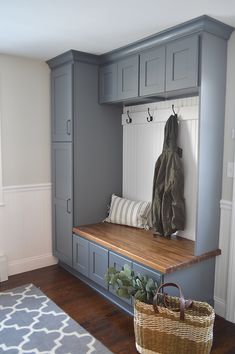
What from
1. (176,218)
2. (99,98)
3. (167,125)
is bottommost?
(176,218)

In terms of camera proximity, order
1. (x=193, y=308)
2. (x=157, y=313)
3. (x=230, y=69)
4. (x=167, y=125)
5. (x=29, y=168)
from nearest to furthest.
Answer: (x=157, y=313)
(x=193, y=308)
(x=230, y=69)
(x=167, y=125)
(x=29, y=168)

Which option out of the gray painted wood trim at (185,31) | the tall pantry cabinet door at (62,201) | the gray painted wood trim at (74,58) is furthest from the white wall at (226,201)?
the tall pantry cabinet door at (62,201)

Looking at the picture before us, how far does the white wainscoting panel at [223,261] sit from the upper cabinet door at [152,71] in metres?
1.08

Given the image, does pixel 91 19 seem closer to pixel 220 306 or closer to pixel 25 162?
pixel 25 162

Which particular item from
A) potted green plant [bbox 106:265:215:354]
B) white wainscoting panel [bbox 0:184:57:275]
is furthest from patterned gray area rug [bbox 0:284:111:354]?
white wainscoting panel [bbox 0:184:57:275]

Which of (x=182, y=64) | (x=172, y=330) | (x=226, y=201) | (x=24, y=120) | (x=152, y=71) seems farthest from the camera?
(x=24, y=120)

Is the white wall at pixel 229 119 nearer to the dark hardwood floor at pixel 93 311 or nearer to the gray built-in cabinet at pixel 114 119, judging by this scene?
the gray built-in cabinet at pixel 114 119

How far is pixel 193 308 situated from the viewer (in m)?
2.20

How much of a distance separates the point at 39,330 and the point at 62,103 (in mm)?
2114

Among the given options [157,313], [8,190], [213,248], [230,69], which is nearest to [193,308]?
[157,313]

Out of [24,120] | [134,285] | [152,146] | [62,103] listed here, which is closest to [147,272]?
[134,285]

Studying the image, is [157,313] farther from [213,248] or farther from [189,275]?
[213,248]

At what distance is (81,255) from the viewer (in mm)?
3199

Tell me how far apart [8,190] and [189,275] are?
6.54 ft
